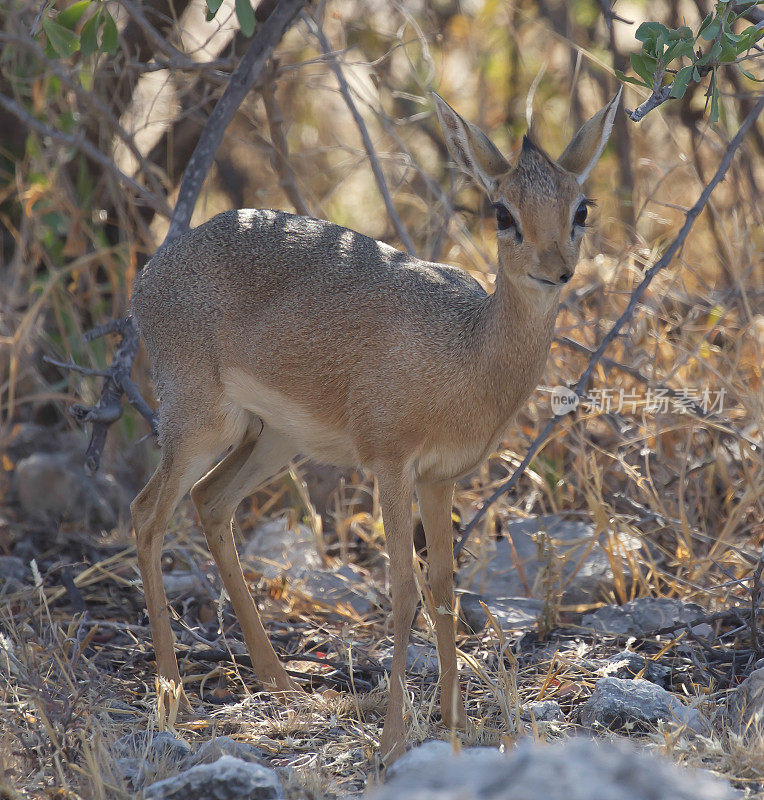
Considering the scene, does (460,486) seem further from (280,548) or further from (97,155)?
(97,155)

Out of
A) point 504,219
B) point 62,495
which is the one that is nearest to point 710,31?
point 504,219

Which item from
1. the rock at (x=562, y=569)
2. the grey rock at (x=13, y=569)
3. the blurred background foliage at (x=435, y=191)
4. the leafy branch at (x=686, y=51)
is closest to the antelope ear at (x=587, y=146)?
the leafy branch at (x=686, y=51)

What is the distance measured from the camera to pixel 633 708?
3352 mm

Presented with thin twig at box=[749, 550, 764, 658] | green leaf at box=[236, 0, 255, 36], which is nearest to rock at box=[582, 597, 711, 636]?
thin twig at box=[749, 550, 764, 658]

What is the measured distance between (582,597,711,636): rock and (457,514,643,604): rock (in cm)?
22

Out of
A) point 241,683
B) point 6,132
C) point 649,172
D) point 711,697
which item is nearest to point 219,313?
point 241,683

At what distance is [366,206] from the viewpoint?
8805mm

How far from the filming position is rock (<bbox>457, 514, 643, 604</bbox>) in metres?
4.70

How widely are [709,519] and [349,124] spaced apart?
520 cm

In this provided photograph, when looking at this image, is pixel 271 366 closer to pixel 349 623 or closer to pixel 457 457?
pixel 457 457

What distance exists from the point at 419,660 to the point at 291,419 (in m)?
1.17

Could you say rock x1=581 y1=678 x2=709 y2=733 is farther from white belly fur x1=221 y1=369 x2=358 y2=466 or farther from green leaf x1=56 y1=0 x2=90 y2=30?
green leaf x1=56 y1=0 x2=90 y2=30

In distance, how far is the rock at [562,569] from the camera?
4.70 m

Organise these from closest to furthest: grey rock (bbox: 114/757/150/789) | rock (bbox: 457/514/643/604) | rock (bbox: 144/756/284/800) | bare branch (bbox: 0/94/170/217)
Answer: rock (bbox: 144/756/284/800) → grey rock (bbox: 114/757/150/789) → rock (bbox: 457/514/643/604) → bare branch (bbox: 0/94/170/217)
